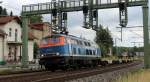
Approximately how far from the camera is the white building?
59.2 m

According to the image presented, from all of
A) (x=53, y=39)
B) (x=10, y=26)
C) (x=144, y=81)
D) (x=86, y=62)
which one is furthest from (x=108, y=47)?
(x=144, y=81)

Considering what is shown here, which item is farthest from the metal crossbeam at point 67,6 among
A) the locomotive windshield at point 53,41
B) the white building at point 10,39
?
the white building at point 10,39

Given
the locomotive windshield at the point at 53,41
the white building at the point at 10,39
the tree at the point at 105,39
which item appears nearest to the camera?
the locomotive windshield at the point at 53,41

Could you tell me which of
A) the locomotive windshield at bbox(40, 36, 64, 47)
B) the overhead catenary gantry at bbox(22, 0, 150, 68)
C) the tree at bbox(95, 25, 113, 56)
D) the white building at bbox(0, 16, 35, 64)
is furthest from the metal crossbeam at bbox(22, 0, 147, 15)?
the tree at bbox(95, 25, 113, 56)

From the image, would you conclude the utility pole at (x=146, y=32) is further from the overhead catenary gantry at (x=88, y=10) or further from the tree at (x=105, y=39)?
the tree at (x=105, y=39)

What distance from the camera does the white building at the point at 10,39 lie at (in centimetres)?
5919

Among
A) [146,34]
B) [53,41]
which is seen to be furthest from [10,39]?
[53,41]

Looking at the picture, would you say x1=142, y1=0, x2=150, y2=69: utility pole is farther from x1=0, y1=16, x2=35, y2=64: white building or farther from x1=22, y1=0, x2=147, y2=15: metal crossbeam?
x1=0, y1=16, x2=35, y2=64: white building

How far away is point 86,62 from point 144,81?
2097 cm

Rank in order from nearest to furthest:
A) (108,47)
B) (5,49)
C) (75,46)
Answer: (75,46), (5,49), (108,47)

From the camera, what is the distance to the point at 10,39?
62156 mm

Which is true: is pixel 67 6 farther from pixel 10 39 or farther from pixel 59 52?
pixel 10 39

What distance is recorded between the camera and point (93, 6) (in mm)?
39938

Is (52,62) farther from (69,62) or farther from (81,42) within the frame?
(81,42)
